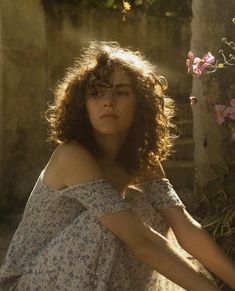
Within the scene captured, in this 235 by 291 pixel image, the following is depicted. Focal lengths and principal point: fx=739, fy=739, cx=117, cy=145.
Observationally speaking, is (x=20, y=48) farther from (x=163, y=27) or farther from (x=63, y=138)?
(x=63, y=138)

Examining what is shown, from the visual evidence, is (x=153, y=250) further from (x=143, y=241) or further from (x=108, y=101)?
(x=108, y=101)

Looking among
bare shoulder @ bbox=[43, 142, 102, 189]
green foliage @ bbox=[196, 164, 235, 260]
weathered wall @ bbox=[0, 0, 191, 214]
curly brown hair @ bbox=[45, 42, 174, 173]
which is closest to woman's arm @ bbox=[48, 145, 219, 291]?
bare shoulder @ bbox=[43, 142, 102, 189]

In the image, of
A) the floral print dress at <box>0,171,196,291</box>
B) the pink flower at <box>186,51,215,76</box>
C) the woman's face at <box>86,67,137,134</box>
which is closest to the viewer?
the floral print dress at <box>0,171,196,291</box>

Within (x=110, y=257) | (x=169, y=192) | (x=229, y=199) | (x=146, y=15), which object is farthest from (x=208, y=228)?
(x=146, y=15)

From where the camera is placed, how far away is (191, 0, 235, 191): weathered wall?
11.6 feet

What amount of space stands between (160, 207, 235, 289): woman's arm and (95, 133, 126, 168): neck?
25 centimetres

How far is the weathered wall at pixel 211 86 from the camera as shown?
3.53m

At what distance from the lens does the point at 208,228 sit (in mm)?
3055

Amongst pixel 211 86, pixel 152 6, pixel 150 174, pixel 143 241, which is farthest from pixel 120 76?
pixel 152 6

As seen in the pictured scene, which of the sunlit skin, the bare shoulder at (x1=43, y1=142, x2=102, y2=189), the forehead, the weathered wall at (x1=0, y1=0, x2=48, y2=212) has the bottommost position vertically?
the weathered wall at (x1=0, y1=0, x2=48, y2=212)

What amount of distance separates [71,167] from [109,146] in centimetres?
22

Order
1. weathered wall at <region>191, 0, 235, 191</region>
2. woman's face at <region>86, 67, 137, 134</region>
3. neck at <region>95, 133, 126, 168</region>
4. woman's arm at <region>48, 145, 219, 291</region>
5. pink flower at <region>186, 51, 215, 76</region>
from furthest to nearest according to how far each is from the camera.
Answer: weathered wall at <region>191, 0, 235, 191</region> < pink flower at <region>186, 51, 215, 76</region> < neck at <region>95, 133, 126, 168</region> < woman's face at <region>86, 67, 137, 134</region> < woman's arm at <region>48, 145, 219, 291</region>

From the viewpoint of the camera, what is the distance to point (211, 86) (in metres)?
3.55

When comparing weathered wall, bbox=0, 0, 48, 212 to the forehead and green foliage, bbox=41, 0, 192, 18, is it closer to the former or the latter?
green foliage, bbox=41, 0, 192, 18
